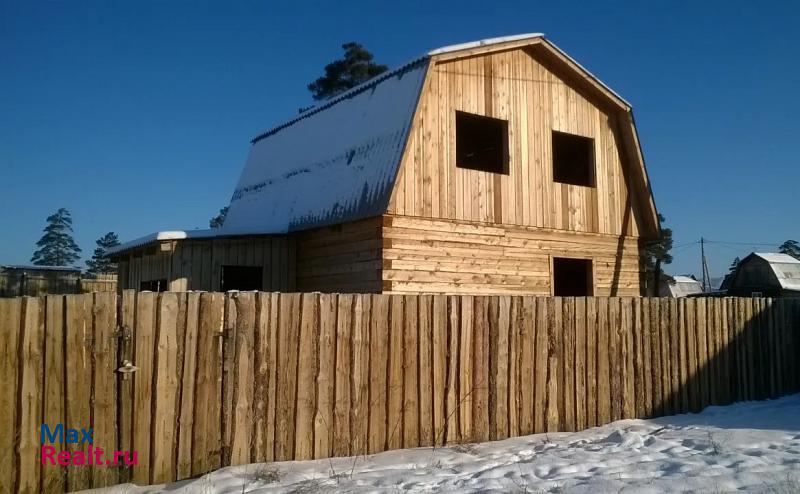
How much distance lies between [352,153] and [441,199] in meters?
2.34

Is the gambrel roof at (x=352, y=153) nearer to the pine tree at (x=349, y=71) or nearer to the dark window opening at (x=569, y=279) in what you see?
the dark window opening at (x=569, y=279)

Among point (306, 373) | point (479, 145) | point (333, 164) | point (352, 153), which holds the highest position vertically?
point (479, 145)

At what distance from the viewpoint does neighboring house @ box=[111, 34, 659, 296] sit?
39.9 feet

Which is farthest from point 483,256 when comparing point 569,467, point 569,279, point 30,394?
point 30,394

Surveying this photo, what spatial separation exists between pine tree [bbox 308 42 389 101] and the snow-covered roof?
26201 mm

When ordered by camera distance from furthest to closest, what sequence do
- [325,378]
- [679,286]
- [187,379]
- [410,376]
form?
[679,286] → [410,376] → [325,378] → [187,379]

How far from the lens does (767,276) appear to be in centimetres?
3894

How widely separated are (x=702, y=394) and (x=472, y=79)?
23.9 ft

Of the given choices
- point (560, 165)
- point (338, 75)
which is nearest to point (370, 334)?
point (560, 165)

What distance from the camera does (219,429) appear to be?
578 centimetres

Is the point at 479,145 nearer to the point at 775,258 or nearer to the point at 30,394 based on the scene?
the point at 30,394

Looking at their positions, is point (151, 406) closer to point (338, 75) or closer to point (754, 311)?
point (754, 311)

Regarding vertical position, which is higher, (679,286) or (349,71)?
(349,71)

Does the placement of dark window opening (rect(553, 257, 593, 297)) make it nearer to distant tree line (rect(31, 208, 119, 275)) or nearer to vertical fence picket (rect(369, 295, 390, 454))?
vertical fence picket (rect(369, 295, 390, 454))
